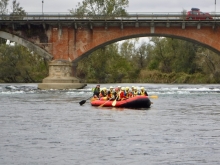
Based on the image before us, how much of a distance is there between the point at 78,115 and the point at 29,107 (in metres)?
6.61

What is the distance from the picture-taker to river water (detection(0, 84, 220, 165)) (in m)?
26.5

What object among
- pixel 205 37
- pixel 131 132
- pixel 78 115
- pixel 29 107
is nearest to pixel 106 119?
pixel 78 115

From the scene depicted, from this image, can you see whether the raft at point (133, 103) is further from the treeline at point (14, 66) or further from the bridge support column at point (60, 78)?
the treeline at point (14, 66)

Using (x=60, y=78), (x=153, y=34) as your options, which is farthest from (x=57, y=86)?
(x=153, y=34)

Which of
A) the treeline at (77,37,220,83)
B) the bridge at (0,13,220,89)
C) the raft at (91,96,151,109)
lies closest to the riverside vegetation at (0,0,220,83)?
the treeline at (77,37,220,83)

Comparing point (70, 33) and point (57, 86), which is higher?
point (70, 33)

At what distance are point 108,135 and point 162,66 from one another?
83781 mm

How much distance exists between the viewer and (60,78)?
74875 millimetres

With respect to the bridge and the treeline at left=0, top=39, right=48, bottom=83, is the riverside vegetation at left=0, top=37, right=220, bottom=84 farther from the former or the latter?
the bridge

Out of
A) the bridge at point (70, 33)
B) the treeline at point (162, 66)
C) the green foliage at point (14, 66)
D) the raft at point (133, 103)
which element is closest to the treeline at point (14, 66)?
the green foliage at point (14, 66)

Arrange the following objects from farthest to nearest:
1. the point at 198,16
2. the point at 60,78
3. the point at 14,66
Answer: the point at 14,66
the point at 60,78
the point at 198,16

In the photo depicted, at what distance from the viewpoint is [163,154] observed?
27188 millimetres

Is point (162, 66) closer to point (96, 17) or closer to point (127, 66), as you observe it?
point (127, 66)

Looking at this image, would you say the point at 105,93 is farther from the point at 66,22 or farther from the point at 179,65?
the point at 179,65
